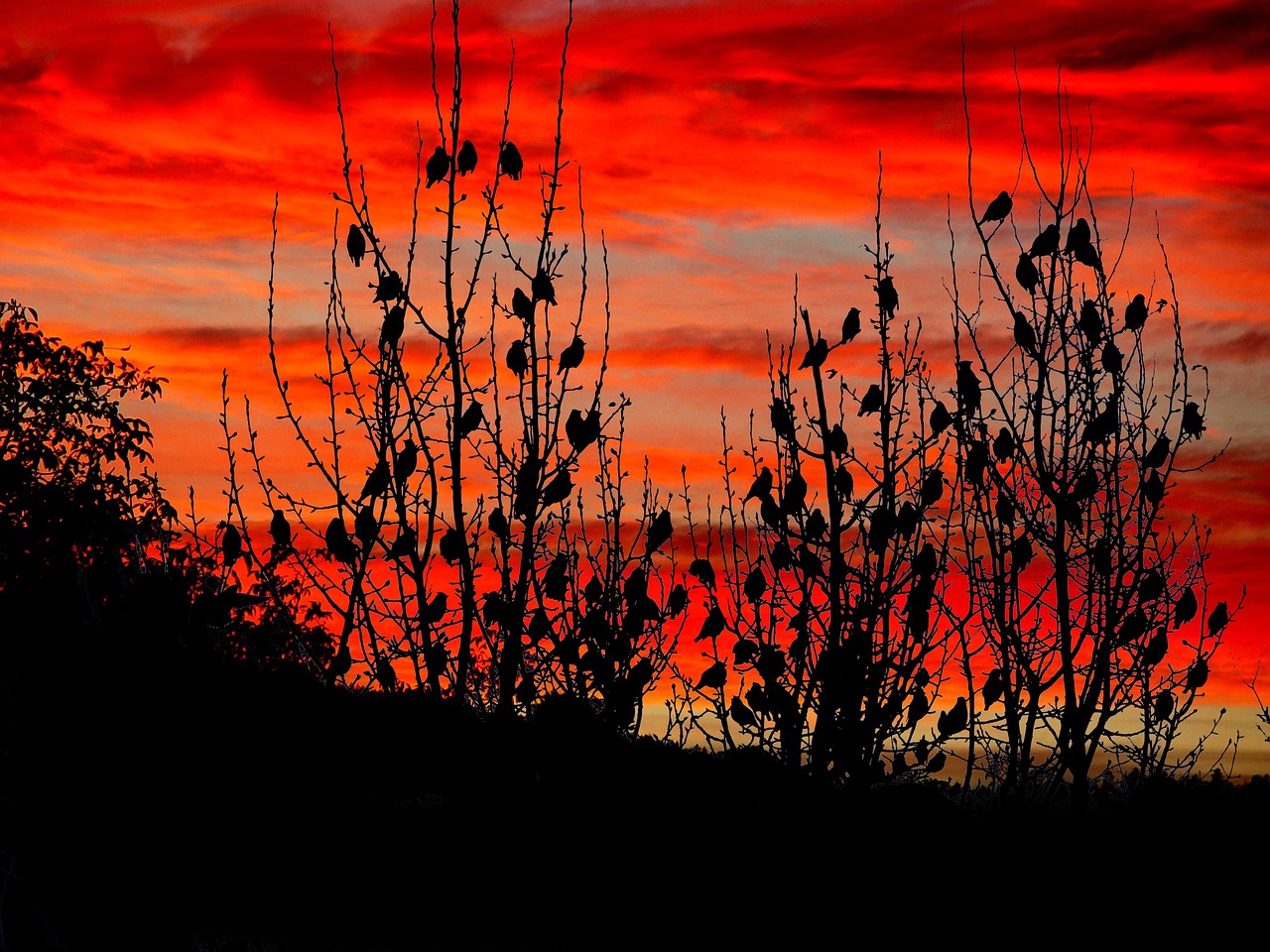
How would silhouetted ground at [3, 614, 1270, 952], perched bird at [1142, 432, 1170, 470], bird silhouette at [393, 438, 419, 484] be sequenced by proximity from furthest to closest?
perched bird at [1142, 432, 1170, 470] → bird silhouette at [393, 438, 419, 484] → silhouetted ground at [3, 614, 1270, 952]

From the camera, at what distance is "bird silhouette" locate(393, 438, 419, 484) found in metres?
7.48

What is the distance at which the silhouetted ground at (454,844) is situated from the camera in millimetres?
6312

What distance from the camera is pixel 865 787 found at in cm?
811

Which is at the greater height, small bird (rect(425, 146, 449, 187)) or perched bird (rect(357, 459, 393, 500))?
small bird (rect(425, 146, 449, 187))

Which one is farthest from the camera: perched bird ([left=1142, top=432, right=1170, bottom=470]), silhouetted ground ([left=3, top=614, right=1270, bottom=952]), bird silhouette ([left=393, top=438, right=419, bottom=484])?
perched bird ([left=1142, top=432, right=1170, bottom=470])

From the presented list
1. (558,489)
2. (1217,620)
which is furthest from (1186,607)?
(558,489)

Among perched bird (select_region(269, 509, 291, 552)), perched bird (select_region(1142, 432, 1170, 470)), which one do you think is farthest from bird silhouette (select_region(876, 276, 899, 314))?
perched bird (select_region(269, 509, 291, 552))

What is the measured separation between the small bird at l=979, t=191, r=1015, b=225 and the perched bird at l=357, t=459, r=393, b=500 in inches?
161

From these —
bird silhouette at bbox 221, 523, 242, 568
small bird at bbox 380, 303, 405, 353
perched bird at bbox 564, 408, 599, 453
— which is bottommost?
bird silhouette at bbox 221, 523, 242, 568

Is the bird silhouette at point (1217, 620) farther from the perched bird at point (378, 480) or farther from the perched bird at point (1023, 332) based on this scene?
the perched bird at point (378, 480)

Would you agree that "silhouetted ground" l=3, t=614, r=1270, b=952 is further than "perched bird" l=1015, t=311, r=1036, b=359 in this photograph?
No

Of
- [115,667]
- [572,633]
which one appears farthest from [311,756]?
[572,633]

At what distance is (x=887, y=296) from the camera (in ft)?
27.5

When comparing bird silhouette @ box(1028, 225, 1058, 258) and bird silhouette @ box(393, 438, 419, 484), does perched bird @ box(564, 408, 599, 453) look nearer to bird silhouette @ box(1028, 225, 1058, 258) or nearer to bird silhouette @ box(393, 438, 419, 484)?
bird silhouette @ box(393, 438, 419, 484)
